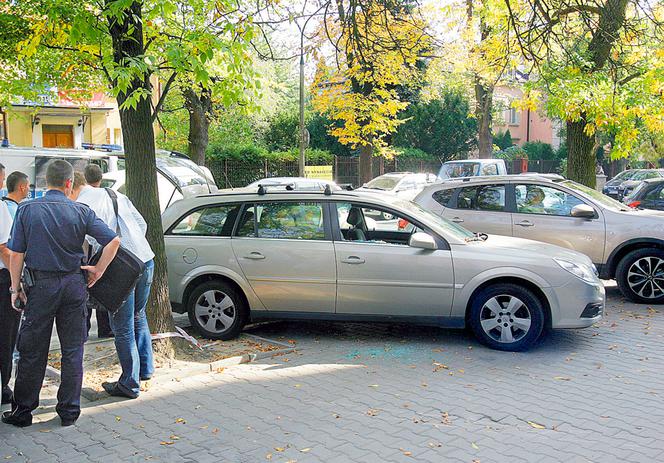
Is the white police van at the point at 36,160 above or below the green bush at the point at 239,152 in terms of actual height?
below

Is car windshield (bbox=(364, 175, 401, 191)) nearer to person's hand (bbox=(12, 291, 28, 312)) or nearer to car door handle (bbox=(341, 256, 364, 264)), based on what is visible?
Answer: car door handle (bbox=(341, 256, 364, 264))

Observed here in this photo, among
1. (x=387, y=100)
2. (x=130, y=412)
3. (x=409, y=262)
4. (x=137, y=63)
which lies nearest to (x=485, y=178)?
(x=409, y=262)

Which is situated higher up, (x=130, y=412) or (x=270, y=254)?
(x=270, y=254)

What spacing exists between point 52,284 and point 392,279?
3523 mm

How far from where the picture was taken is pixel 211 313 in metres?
7.78

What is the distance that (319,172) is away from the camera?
33375 mm

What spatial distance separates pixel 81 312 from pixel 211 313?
264cm

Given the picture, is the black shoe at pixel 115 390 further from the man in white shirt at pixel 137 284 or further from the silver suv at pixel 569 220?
the silver suv at pixel 569 220

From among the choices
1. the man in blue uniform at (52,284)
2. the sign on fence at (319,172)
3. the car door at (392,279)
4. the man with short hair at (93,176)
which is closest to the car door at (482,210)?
the car door at (392,279)

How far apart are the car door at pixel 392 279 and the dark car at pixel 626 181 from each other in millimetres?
23845

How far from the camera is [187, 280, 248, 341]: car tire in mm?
7750

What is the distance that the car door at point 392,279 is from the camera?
24.1ft

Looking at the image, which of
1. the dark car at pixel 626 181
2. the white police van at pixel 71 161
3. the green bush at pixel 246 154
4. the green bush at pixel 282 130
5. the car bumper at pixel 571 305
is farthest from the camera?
the green bush at pixel 282 130

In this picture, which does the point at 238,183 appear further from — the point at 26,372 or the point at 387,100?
the point at 26,372
